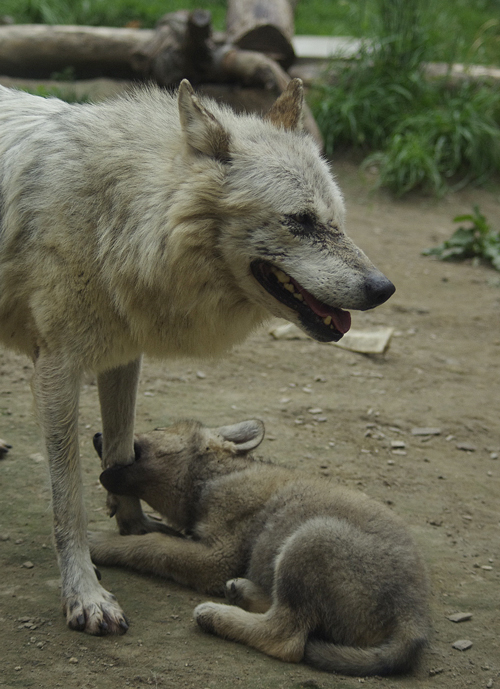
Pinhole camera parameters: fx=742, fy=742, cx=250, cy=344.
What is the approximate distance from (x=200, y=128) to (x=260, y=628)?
2115mm

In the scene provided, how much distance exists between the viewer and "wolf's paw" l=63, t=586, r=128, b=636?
3154mm

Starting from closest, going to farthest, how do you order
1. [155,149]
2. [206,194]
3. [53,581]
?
1. [206,194]
2. [155,149]
3. [53,581]

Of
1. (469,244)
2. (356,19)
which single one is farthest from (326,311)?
(356,19)

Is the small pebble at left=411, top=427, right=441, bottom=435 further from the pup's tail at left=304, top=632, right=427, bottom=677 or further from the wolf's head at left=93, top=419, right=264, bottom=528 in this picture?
the pup's tail at left=304, top=632, right=427, bottom=677

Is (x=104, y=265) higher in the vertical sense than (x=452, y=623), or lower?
higher

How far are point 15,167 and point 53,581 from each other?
1.92 metres

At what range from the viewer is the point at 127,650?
3070 millimetres

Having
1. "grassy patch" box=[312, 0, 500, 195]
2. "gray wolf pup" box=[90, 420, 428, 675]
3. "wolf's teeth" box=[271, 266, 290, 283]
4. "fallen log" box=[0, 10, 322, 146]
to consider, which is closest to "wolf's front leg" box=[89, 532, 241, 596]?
"gray wolf pup" box=[90, 420, 428, 675]

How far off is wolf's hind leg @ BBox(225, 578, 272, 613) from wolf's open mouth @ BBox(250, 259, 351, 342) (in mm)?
1228

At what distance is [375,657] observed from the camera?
2.98 meters

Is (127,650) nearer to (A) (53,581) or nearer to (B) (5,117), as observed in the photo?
(A) (53,581)

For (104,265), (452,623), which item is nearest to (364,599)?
(452,623)

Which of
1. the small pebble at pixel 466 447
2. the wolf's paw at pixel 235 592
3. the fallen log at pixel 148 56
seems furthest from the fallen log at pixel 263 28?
the wolf's paw at pixel 235 592

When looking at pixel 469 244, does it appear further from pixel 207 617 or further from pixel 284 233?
pixel 207 617
